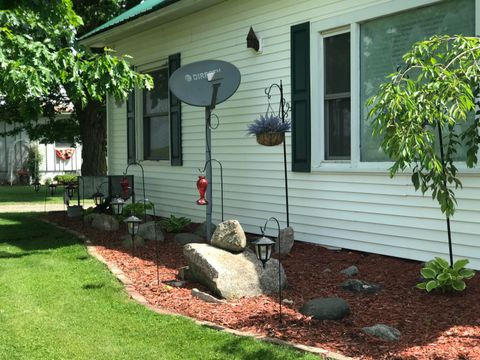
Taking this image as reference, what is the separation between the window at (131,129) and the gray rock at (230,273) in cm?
580

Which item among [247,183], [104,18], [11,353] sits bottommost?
[11,353]

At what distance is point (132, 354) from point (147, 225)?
13.8 ft

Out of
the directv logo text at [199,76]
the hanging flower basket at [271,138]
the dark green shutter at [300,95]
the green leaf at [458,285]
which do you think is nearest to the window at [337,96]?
the dark green shutter at [300,95]

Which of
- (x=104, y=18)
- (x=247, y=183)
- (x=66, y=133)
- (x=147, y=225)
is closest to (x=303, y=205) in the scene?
(x=247, y=183)

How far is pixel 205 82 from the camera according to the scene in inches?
277

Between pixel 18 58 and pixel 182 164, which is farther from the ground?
pixel 18 58

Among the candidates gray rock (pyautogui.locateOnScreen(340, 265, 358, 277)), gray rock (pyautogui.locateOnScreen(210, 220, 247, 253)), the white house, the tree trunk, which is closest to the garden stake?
the white house

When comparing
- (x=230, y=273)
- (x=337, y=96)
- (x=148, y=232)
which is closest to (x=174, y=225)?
(x=148, y=232)

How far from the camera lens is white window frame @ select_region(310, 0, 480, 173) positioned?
5980 mm

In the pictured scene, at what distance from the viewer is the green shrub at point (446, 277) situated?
4656 mm

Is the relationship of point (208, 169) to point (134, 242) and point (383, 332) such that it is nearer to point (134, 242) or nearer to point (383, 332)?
point (134, 242)

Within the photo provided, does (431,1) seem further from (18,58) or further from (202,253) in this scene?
(18,58)

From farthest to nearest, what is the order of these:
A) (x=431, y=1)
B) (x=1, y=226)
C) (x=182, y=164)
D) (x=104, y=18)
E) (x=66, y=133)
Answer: (x=66, y=133)
(x=104, y=18)
(x=1, y=226)
(x=182, y=164)
(x=431, y=1)

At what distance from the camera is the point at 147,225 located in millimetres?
7840
